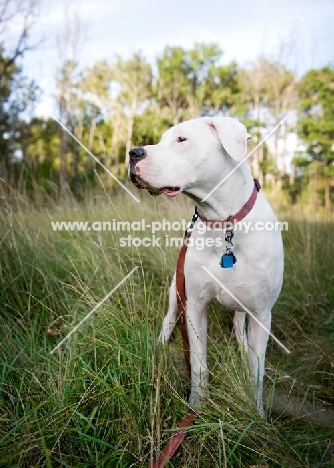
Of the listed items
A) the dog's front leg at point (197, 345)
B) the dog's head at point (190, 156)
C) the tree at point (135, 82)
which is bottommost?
A: the dog's front leg at point (197, 345)

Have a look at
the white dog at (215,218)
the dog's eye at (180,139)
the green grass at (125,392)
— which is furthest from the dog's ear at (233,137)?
the green grass at (125,392)

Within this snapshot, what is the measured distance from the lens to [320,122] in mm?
22797

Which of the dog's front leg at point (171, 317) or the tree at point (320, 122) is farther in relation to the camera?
the tree at point (320, 122)

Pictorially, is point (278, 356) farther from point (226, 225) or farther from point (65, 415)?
point (65, 415)

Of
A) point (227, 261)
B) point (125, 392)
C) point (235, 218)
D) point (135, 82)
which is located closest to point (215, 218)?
point (235, 218)

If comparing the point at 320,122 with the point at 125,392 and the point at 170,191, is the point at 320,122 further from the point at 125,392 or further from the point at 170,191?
the point at 125,392

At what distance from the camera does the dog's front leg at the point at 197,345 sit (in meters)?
2.13

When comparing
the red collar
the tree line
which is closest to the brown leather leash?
the red collar

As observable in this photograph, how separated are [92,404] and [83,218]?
9.94 ft

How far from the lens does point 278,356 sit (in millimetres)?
2734

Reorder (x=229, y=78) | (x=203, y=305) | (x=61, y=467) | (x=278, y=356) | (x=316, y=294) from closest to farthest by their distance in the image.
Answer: (x=61, y=467)
(x=203, y=305)
(x=278, y=356)
(x=316, y=294)
(x=229, y=78)

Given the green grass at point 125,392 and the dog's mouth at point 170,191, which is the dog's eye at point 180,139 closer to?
the dog's mouth at point 170,191

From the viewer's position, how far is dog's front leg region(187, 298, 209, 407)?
84.0 inches

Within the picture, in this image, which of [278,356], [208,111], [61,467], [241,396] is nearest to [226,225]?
[241,396]
